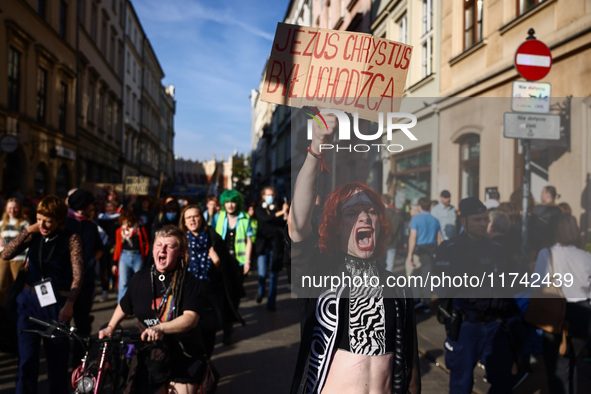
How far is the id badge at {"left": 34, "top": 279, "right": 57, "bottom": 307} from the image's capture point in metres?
3.57

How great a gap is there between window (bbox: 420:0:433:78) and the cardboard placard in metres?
0.97

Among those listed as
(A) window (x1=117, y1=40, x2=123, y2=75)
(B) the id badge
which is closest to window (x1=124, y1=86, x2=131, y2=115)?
(A) window (x1=117, y1=40, x2=123, y2=75)

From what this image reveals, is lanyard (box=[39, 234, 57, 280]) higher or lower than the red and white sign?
lower

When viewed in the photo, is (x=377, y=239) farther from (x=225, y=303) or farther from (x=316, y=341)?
(x=225, y=303)

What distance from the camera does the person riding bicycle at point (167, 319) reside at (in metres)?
2.87

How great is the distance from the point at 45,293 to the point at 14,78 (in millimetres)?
15118

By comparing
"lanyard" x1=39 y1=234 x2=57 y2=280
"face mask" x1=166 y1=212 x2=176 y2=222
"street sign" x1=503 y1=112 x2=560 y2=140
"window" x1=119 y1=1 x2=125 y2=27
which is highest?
"window" x1=119 y1=1 x2=125 y2=27

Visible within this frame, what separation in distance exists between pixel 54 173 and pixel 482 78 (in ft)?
62.9

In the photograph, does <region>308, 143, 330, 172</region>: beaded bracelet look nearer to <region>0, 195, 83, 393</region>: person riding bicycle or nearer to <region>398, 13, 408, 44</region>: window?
<region>398, 13, 408, 44</region>: window

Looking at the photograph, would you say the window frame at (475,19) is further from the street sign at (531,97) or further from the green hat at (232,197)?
the green hat at (232,197)

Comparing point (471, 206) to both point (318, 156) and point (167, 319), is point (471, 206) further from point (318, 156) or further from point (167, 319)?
point (167, 319)

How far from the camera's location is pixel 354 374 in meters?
2.14

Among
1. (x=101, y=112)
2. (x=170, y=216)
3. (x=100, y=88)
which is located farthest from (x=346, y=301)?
(x=101, y=112)

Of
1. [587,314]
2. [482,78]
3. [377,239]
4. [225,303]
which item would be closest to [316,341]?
[377,239]
